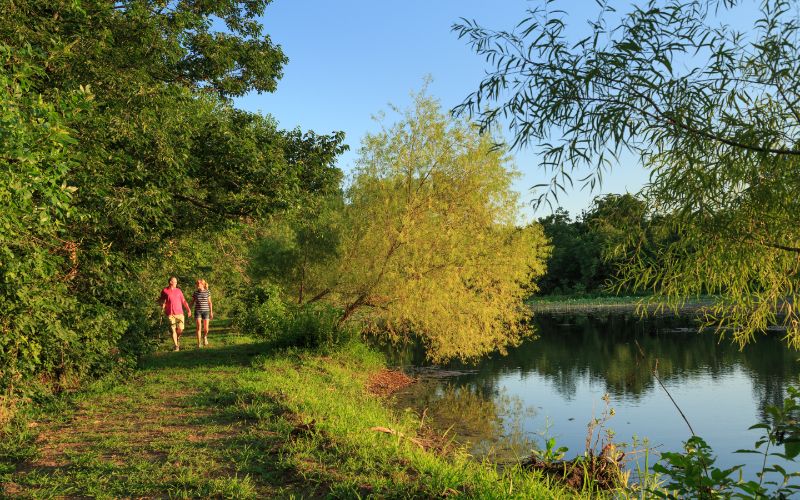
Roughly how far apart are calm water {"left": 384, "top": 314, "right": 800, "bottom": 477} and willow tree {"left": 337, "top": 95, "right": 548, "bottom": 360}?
1855 millimetres

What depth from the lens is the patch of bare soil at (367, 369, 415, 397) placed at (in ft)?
A: 47.7

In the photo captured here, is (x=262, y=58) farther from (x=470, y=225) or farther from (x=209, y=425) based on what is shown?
(x=209, y=425)

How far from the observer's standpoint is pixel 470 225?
1609 centimetres

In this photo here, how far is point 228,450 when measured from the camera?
6.42 meters

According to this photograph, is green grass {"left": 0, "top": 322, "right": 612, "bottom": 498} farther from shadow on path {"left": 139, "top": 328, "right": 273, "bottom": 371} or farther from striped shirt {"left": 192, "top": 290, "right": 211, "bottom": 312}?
striped shirt {"left": 192, "top": 290, "right": 211, "bottom": 312}

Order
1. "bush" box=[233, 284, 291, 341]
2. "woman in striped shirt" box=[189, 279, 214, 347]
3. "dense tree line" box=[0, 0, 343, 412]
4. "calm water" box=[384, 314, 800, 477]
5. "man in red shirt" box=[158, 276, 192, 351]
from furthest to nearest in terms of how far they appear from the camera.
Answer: "bush" box=[233, 284, 291, 341] < "woman in striped shirt" box=[189, 279, 214, 347] < "man in red shirt" box=[158, 276, 192, 351] < "calm water" box=[384, 314, 800, 477] < "dense tree line" box=[0, 0, 343, 412]

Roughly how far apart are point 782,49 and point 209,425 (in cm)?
725

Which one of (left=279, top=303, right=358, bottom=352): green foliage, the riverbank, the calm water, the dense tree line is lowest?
the calm water

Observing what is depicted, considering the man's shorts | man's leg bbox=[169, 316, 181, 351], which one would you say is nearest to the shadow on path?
man's leg bbox=[169, 316, 181, 351]

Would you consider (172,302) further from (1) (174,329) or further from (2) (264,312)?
(2) (264,312)

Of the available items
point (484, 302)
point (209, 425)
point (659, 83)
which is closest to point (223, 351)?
point (484, 302)

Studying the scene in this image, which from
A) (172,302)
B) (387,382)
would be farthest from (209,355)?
(387,382)

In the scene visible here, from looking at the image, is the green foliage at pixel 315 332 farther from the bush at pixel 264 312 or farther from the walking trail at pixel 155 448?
the walking trail at pixel 155 448

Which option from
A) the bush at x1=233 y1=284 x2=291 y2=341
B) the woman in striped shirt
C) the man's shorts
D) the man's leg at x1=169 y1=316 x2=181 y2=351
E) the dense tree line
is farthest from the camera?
the bush at x1=233 y1=284 x2=291 y2=341
